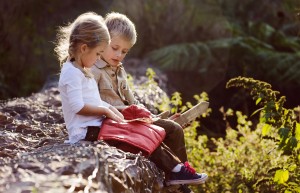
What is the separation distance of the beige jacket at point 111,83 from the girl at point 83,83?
17.9 inches

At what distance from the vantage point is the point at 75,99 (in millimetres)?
4141

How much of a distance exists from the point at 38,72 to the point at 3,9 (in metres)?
1.39

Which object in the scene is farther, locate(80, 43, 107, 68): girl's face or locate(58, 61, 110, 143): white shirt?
locate(80, 43, 107, 68): girl's face

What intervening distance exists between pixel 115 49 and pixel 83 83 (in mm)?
604

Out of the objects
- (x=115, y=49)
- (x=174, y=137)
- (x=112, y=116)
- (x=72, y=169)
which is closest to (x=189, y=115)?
(x=174, y=137)

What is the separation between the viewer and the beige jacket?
4832mm

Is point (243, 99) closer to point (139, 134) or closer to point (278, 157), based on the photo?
point (278, 157)

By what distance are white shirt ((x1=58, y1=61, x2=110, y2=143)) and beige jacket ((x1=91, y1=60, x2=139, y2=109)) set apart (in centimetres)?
48

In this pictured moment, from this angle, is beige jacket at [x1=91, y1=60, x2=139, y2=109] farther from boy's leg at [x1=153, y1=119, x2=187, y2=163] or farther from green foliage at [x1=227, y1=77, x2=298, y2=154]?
green foliage at [x1=227, y1=77, x2=298, y2=154]

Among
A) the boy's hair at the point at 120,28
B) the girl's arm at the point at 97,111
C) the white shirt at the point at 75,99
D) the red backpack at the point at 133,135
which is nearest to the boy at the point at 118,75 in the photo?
the boy's hair at the point at 120,28

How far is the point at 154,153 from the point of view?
4.09m

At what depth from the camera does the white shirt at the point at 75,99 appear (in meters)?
4.15

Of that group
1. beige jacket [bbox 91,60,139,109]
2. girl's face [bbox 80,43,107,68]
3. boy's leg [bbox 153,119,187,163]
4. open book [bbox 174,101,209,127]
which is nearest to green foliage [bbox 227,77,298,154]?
boy's leg [bbox 153,119,187,163]

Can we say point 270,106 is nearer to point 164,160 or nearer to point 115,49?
point 164,160
